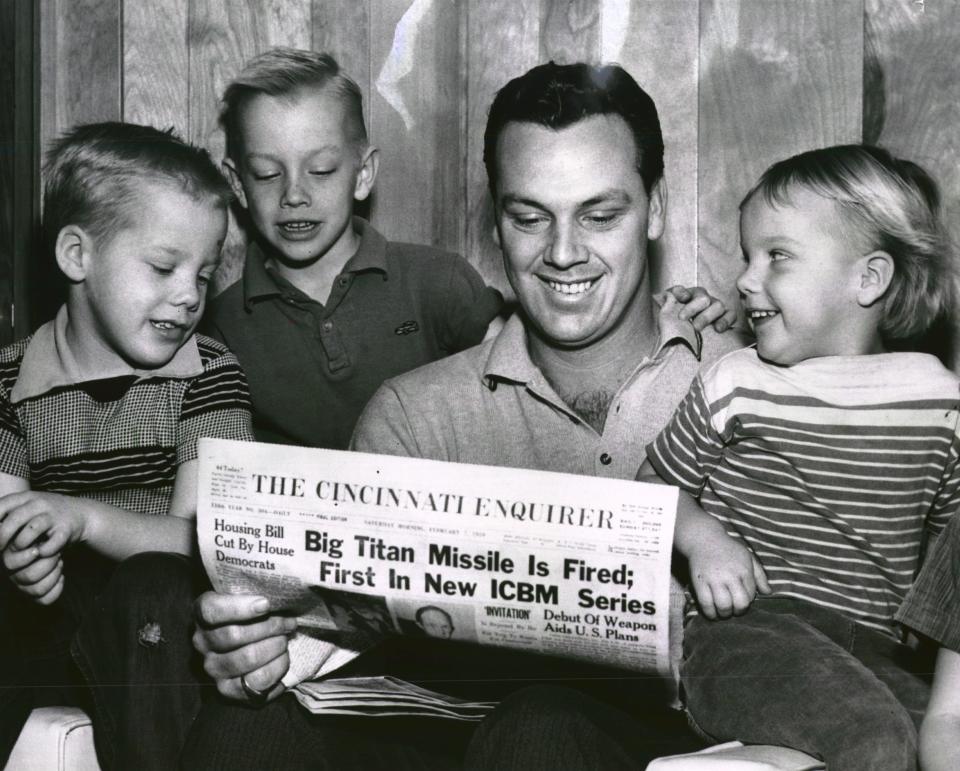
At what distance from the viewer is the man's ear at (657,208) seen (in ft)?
3.41

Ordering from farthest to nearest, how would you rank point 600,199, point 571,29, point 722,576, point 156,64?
point 156,64 < point 571,29 < point 600,199 < point 722,576

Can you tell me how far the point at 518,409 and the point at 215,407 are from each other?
0.30 meters

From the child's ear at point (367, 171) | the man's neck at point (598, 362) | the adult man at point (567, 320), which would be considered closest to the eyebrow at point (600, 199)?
the adult man at point (567, 320)

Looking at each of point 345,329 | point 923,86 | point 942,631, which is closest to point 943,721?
point 942,631

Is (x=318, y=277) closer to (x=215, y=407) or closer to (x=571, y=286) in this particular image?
(x=215, y=407)

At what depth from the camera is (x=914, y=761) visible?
66 centimetres

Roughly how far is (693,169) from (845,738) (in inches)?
24.3

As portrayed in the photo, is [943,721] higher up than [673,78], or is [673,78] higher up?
[673,78]

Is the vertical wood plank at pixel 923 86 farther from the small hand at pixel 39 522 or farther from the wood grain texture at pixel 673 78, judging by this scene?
the small hand at pixel 39 522

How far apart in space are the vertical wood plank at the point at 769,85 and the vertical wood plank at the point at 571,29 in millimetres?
112

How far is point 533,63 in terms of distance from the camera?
3.65 ft

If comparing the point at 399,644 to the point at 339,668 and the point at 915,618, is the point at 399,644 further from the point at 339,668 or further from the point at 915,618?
the point at 915,618

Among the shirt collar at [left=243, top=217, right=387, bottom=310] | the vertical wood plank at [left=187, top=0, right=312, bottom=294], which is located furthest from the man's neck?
the vertical wood plank at [left=187, top=0, right=312, bottom=294]

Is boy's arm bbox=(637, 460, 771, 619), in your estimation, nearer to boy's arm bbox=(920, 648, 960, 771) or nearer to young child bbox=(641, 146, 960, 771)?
young child bbox=(641, 146, 960, 771)
